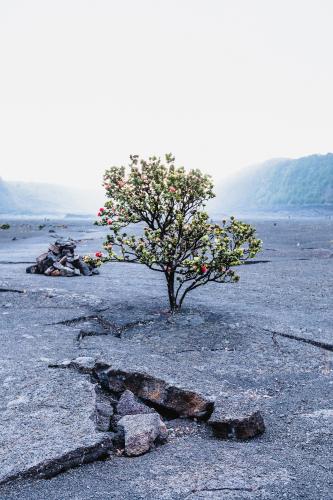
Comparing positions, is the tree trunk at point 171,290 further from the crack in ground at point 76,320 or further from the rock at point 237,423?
the rock at point 237,423

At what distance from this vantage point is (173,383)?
14.2 ft

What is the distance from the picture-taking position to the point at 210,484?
9.64 feet

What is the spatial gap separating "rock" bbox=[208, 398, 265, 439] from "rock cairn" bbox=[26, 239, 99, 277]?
28.1 ft

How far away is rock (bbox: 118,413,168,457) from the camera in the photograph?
10.9 feet

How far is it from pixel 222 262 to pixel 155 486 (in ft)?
14.1

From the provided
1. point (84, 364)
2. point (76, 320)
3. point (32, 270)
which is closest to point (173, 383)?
point (84, 364)

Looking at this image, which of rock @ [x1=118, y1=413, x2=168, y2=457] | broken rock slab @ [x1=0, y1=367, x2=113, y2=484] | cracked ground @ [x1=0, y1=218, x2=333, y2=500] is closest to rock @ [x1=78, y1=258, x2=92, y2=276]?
cracked ground @ [x1=0, y1=218, x2=333, y2=500]

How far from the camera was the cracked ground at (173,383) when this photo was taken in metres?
2.98

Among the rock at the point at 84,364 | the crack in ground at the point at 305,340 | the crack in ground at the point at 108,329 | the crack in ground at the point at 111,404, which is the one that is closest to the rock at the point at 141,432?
the crack in ground at the point at 111,404

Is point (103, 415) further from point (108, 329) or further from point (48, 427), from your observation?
point (108, 329)

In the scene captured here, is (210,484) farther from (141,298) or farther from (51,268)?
(51,268)

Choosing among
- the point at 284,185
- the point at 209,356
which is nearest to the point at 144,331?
the point at 209,356

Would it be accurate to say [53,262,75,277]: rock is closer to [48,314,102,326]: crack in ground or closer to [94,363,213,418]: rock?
[48,314,102,326]: crack in ground

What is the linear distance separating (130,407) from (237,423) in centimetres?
95
